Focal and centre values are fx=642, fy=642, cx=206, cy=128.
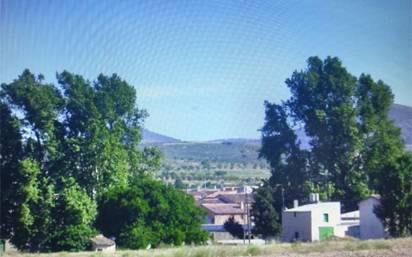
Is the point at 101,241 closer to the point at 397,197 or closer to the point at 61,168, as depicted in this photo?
the point at 61,168

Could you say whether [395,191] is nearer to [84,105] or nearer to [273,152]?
[273,152]

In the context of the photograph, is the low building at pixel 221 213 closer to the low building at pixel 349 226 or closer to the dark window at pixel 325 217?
the low building at pixel 349 226

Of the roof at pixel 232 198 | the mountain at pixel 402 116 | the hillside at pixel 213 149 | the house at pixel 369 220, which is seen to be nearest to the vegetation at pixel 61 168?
the house at pixel 369 220

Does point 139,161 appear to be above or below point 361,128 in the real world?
below

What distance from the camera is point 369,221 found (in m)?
29.6

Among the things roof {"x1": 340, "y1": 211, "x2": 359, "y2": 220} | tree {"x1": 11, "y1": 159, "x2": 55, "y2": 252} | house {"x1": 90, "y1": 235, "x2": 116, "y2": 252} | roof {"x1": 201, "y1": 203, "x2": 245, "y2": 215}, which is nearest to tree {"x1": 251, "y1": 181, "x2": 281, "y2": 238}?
roof {"x1": 340, "y1": 211, "x2": 359, "y2": 220}

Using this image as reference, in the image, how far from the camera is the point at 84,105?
24.8 metres

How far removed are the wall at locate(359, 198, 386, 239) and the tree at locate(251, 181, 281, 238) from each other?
417cm

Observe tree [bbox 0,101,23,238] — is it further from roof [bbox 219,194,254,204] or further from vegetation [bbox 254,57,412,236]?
roof [bbox 219,194,254,204]

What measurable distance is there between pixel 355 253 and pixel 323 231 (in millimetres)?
14918

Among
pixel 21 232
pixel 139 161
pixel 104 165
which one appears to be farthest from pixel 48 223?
pixel 139 161

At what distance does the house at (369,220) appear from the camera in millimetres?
28797

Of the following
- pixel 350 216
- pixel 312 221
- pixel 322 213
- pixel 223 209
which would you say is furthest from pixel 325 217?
pixel 223 209

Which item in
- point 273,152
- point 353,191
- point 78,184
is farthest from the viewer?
point 273,152
